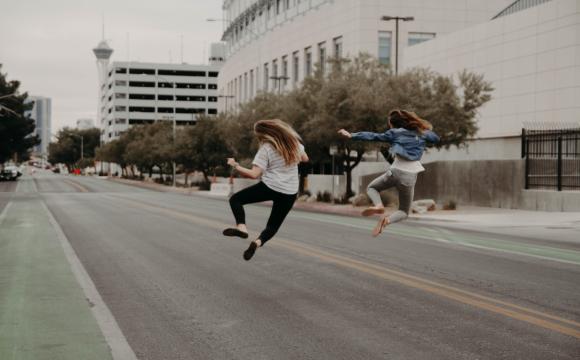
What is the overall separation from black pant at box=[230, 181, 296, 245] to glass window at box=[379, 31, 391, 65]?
169 feet

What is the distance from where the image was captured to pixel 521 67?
42.2 metres

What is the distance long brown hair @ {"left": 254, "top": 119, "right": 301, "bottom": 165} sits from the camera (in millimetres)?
8680

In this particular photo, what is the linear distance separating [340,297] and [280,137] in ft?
7.52

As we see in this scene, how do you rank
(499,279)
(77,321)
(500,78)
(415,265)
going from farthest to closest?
(500,78)
(415,265)
(499,279)
(77,321)

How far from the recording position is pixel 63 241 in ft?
56.9

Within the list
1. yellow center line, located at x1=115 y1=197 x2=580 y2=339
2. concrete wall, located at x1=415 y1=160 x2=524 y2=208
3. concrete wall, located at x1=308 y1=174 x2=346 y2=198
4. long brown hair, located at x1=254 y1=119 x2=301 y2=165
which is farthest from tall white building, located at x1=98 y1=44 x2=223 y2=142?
long brown hair, located at x1=254 y1=119 x2=301 y2=165

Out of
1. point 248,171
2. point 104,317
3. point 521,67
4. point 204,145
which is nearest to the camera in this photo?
point 104,317

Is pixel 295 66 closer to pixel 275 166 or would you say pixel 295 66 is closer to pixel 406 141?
pixel 406 141

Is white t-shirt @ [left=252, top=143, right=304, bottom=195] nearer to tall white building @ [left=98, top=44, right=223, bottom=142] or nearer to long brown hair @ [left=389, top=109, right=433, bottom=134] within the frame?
long brown hair @ [left=389, top=109, right=433, bottom=134]

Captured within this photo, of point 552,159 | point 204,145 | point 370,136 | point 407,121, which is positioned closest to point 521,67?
point 552,159

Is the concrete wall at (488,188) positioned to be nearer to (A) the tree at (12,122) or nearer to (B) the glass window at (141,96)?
(A) the tree at (12,122)

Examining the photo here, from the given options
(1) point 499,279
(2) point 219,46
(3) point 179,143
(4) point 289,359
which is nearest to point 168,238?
(1) point 499,279

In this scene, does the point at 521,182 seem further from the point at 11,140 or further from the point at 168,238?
the point at 11,140

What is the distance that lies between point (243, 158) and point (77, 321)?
44093mm
